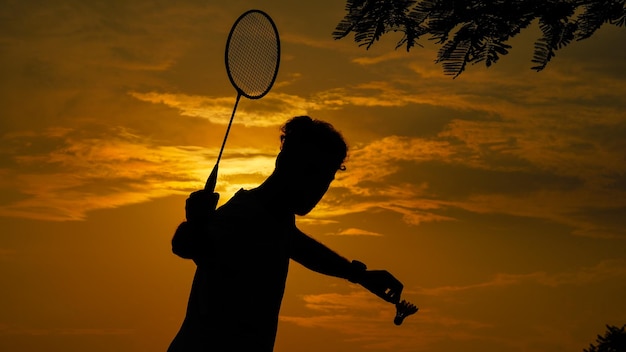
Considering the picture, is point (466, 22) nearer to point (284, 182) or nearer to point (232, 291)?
point (284, 182)

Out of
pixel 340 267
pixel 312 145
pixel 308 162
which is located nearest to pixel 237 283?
pixel 308 162

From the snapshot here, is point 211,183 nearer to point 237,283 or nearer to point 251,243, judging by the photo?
point 251,243

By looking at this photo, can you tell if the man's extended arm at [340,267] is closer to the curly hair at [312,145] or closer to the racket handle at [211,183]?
the curly hair at [312,145]

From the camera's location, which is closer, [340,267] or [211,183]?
[211,183]

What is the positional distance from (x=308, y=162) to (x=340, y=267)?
1550 millimetres

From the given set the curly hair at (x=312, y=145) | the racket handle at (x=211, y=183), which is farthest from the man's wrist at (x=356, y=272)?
the racket handle at (x=211, y=183)

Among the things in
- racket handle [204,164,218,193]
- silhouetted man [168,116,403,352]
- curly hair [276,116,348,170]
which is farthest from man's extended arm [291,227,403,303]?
racket handle [204,164,218,193]

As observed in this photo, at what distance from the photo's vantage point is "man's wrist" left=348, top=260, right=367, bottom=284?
6.22m

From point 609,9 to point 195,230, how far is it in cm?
→ 409

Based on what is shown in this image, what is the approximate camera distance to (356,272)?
6234 millimetres

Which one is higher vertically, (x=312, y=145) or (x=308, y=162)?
(x=312, y=145)

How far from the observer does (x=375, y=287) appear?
6113 mm

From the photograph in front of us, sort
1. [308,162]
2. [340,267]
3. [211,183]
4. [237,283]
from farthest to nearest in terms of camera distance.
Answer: [340,267]
[308,162]
[237,283]
[211,183]

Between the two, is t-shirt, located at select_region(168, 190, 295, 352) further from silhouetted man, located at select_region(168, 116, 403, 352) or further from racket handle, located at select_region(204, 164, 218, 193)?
racket handle, located at select_region(204, 164, 218, 193)
